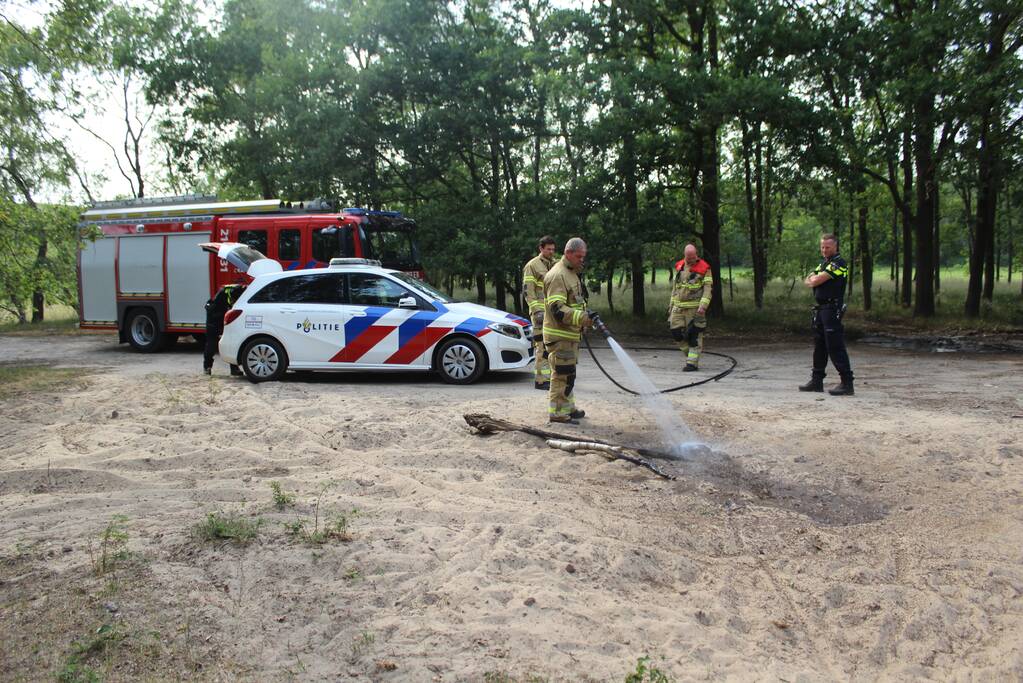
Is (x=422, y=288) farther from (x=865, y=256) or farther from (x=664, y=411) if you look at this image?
(x=865, y=256)

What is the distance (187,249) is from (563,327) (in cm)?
1093

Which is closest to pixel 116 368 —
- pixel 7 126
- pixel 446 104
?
pixel 7 126

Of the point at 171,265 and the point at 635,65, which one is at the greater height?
the point at 635,65

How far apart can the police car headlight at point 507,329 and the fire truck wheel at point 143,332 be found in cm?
925

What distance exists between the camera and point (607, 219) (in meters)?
18.2

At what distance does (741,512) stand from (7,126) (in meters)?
14.7

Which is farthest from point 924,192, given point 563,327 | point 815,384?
point 563,327

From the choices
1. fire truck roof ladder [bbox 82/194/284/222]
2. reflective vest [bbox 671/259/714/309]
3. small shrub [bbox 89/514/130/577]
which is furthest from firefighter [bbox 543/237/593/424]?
fire truck roof ladder [bbox 82/194/284/222]

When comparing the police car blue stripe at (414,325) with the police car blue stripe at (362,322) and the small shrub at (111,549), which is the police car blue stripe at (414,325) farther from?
the small shrub at (111,549)

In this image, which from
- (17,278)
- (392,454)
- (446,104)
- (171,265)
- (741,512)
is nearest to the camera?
(741,512)

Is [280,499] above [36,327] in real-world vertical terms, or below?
below

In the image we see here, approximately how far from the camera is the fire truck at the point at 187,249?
47.7 ft

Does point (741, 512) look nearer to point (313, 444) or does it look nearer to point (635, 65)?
point (313, 444)

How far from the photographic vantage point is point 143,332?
55.3 feet
